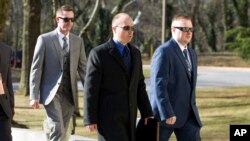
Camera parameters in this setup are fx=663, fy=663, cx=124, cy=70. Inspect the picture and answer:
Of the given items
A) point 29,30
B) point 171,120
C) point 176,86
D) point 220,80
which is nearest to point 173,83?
point 176,86

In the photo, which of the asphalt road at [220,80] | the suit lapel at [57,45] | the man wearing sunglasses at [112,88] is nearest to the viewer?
the man wearing sunglasses at [112,88]

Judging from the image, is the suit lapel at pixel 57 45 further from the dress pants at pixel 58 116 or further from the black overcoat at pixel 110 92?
the black overcoat at pixel 110 92

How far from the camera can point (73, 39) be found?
7.70 metres

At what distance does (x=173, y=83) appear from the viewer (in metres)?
6.57

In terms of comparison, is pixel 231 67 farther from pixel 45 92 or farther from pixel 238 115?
pixel 45 92

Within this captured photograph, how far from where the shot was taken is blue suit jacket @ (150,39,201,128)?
6.45 metres

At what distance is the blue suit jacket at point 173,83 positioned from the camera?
6.45m

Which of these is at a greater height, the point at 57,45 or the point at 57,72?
the point at 57,45

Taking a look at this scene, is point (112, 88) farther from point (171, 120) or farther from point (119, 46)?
point (171, 120)

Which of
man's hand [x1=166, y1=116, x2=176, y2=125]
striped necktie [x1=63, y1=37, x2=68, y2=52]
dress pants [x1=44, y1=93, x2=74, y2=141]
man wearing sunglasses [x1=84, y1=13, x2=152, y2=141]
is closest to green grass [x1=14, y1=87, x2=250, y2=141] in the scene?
dress pants [x1=44, y1=93, x2=74, y2=141]

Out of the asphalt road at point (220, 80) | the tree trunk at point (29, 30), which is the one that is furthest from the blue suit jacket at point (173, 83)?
the asphalt road at point (220, 80)

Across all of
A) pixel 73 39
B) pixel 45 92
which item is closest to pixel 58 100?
pixel 45 92

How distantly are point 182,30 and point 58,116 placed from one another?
1.87m

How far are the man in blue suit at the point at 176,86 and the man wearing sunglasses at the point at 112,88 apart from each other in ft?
1.64
